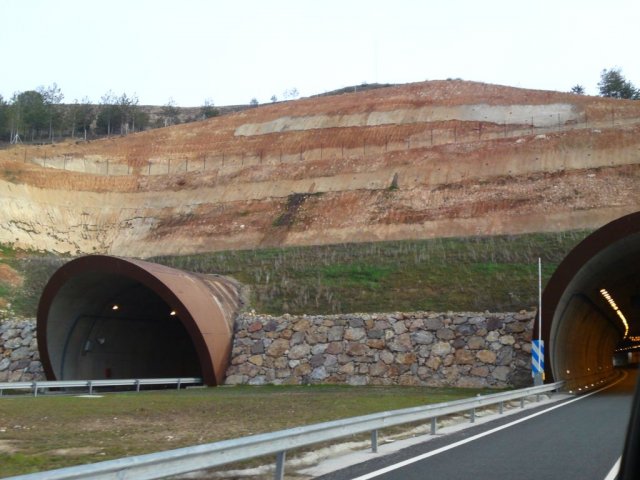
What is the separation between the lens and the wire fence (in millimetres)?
77688

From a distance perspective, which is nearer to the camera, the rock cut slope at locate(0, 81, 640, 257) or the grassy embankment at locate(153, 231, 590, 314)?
the grassy embankment at locate(153, 231, 590, 314)

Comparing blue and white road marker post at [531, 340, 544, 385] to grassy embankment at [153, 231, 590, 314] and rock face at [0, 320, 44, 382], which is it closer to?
grassy embankment at [153, 231, 590, 314]

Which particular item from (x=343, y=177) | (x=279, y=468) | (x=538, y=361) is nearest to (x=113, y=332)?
(x=538, y=361)

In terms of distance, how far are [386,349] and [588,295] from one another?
8.42 m

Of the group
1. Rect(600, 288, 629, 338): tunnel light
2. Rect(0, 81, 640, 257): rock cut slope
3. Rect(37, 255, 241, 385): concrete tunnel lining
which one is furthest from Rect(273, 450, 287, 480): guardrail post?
Rect(0, 81, 640, 257): rock cut slope

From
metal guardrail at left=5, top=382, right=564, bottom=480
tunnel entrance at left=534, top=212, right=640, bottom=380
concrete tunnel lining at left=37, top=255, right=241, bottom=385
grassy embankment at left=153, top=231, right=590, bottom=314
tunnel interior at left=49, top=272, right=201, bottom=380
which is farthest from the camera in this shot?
grassy embankment at left=153, top=231, right=590, bottom=314

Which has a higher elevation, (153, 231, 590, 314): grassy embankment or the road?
(153, 231, 590, 314): grassy embankment

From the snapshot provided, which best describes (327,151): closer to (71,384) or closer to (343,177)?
(343,177)

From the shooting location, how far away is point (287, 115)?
95125 millimetres

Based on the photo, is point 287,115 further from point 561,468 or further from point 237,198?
point 561,468

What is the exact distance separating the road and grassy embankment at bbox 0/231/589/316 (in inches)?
712

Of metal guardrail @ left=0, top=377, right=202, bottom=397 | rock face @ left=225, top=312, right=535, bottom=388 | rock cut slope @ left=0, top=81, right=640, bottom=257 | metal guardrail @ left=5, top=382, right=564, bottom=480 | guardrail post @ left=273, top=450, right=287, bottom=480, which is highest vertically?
rock cut slope @ left=0, top=81, right=640, bottom=257

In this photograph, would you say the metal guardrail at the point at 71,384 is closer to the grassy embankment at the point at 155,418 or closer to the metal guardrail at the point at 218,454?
the grassy embankment at the point at 155,418

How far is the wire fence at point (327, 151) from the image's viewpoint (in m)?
77.7
